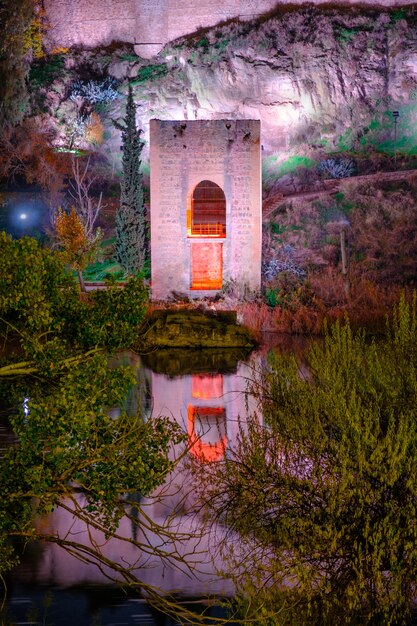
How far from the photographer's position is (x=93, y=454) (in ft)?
17.3

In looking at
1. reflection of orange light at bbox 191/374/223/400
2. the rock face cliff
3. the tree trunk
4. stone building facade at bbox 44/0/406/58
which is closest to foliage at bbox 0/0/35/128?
the rock face cliff

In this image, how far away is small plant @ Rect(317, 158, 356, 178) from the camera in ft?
101

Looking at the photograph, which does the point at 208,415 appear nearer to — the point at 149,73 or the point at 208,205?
the point at 208,205

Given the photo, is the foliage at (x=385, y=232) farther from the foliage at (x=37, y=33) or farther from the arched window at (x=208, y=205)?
the foliage at (x=37, y=33)

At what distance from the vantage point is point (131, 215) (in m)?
25.8

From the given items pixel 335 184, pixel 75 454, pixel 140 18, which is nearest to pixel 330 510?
pixel 75 454

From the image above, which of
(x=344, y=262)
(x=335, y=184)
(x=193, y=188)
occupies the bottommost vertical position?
(x=344, y=262)

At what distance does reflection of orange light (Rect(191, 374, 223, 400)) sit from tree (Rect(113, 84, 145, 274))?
9.54 meters

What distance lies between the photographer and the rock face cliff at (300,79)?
32.3 metres

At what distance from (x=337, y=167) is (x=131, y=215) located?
8698 millimetres

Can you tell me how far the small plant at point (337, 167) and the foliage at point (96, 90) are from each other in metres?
9.54

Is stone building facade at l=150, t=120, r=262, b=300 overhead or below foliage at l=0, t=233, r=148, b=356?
overhead

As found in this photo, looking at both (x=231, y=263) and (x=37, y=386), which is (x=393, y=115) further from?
(x=37, y=386)

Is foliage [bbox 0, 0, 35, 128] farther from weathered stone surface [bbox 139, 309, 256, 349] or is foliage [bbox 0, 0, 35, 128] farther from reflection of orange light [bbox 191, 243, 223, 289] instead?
weathered stone surface [bbox 139, 309, 256, 349]
